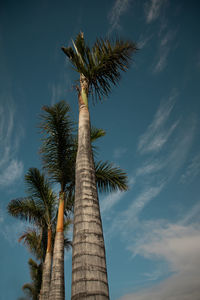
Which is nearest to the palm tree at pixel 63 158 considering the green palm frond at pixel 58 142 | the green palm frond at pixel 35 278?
the green palm frond at pixel 58 142

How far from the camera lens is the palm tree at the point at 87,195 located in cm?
255

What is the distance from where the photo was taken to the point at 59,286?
6332 millimetres

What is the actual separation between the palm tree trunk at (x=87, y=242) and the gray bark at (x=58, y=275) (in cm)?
445

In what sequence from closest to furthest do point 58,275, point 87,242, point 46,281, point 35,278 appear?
point 87,242 → point 58,275 → point 46,281 → point 35,278

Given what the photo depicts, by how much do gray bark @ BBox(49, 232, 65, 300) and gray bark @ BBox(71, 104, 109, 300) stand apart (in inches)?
176

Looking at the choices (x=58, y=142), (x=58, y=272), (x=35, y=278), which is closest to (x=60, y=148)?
(x=58, y=142)

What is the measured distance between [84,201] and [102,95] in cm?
423

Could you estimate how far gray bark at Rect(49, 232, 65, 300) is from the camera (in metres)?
6.22

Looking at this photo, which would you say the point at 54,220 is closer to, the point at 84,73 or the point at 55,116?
the point at 55,116

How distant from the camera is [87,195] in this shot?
11.3 ft

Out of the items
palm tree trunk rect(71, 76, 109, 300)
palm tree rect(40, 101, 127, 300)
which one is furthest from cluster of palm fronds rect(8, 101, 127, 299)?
palm tree trunk rect(71, 76, 109, 300)

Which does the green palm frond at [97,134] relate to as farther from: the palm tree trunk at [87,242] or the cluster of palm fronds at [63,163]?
the palm tree trunk at [87,242]

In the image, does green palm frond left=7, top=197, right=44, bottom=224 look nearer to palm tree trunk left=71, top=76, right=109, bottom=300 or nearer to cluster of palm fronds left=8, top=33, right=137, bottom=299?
cluster of palm fronds left=8, top=33, right=137, bottom=299

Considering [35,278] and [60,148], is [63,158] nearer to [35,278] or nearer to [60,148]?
[60,148]
